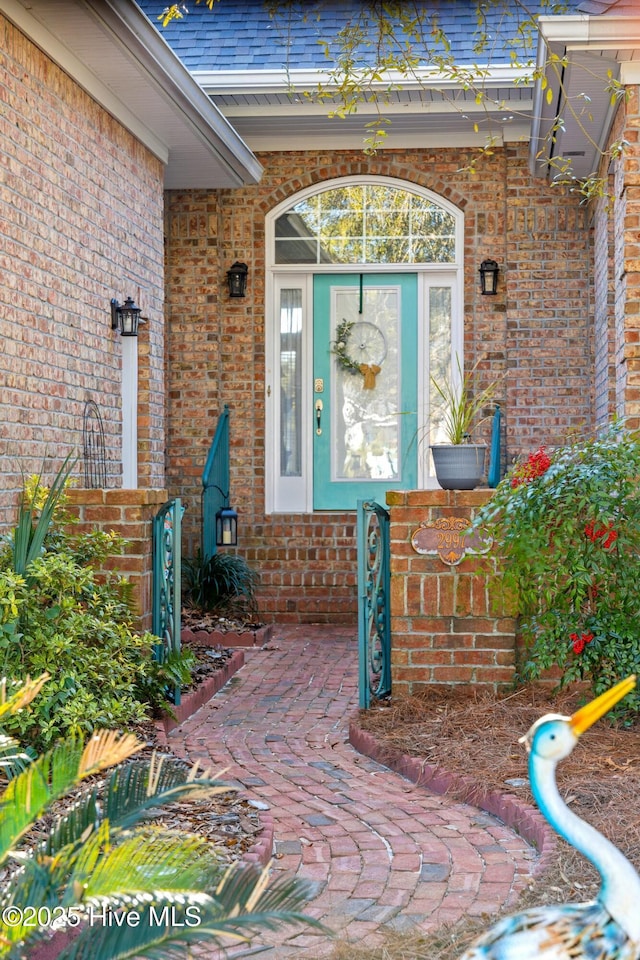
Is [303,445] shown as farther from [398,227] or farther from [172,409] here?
[398,227]

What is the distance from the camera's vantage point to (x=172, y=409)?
966 cm

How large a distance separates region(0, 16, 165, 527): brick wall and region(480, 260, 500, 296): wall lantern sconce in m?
2.87

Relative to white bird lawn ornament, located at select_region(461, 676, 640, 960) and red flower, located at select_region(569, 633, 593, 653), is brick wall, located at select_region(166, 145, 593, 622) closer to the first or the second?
red flower, located at select_region(569, 633, 593, 653)

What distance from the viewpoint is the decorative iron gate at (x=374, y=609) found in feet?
17.1

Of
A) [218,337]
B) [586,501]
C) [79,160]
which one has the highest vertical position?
[79,160]

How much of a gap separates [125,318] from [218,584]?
233 cm

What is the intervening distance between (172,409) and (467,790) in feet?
20.1

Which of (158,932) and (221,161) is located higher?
(221,161)

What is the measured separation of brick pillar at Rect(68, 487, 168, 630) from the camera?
552 centimetres

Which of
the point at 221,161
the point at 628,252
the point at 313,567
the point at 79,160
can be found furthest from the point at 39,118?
the point at 313,567

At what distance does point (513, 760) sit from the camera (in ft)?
14.0

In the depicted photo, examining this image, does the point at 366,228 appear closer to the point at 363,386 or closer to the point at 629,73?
the point at 363,386

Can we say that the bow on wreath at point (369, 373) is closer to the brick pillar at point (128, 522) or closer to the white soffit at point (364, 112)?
the white soffit at point (364, 112)

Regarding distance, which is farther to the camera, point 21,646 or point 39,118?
point 39,118
